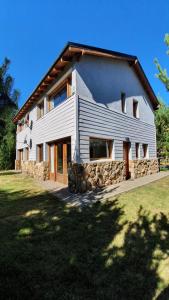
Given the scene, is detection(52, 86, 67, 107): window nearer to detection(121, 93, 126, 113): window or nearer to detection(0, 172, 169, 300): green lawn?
detection(121, 93, 126, 113): window

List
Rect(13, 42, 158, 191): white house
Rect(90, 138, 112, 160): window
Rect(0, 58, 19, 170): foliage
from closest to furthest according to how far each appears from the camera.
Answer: Rect(13, 42, 158, 191): white house, Rect(90, 138, 112, 160): window, Rect(0, 58, 19, 170): foliage

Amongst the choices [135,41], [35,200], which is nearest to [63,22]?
[135,41]

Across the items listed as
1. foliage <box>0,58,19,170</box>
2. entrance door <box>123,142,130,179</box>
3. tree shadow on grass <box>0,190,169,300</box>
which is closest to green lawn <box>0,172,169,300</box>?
tree shadow on grass <box>0,190,169,300</box>

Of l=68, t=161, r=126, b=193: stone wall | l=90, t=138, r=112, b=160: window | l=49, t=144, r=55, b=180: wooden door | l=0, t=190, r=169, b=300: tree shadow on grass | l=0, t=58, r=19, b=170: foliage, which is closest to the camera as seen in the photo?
l=0, t=190, r=169, b=300: tree shadow on grass

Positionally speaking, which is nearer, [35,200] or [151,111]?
[35,200]

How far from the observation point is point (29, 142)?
15.0m

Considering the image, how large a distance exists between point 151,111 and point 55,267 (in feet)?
48.9

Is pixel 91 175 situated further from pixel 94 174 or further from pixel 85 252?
pixel 85 252

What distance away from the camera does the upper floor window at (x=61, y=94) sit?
8886 mm

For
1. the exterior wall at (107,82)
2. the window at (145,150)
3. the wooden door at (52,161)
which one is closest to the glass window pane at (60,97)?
the exterior wall at (107,82)

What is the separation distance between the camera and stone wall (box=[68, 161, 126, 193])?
7508 millimetres

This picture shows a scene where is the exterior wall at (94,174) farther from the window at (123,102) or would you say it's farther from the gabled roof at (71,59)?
the gabled roof at (71,59)

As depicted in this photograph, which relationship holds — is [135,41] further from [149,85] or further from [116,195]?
[116,195]

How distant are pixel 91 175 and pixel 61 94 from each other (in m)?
4.90
